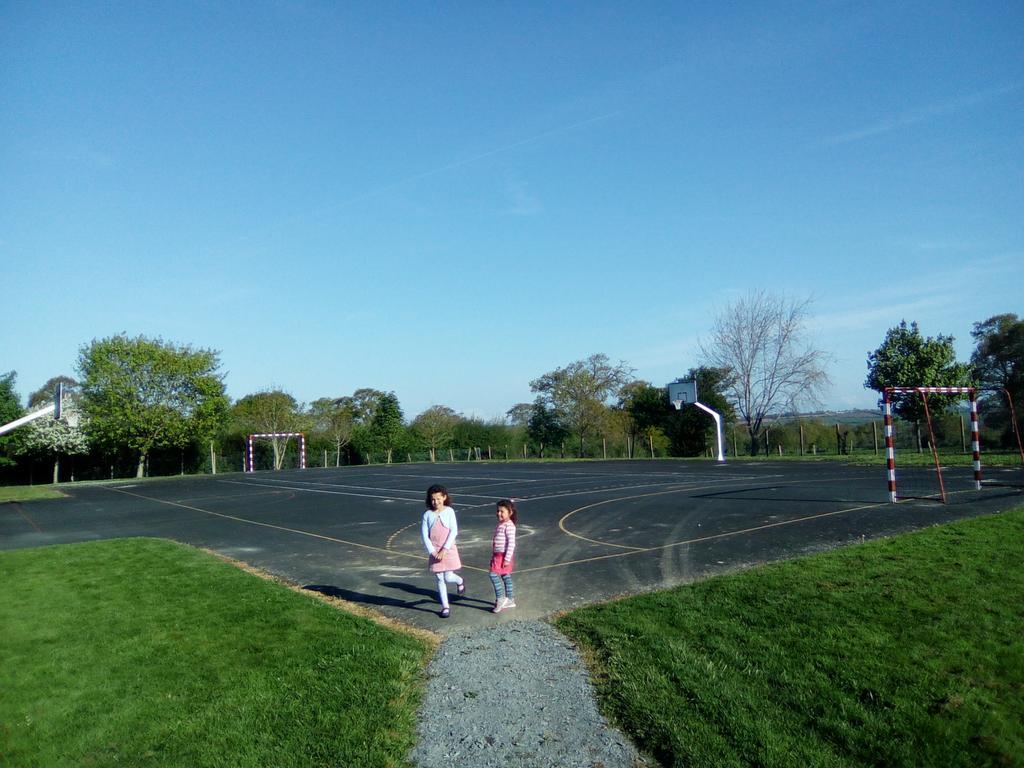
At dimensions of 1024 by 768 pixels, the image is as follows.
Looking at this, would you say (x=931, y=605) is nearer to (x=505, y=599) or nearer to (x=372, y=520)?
(x=505, y=599)

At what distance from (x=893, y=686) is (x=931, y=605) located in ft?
7.07

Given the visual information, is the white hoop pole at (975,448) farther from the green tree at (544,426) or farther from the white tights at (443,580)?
the green tree at (544,426)

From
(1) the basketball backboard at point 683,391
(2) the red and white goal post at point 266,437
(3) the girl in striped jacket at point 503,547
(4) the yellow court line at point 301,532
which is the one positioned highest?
(1) the basketball backboard at point 683,391

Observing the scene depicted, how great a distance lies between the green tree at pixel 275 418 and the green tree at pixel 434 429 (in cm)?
1039

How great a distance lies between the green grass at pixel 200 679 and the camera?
464 centimetres

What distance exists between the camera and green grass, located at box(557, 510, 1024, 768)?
4.33 metres

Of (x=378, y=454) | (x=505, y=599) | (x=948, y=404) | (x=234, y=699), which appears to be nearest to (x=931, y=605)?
(x=505, y=599)

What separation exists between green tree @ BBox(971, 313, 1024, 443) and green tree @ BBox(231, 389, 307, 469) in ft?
164

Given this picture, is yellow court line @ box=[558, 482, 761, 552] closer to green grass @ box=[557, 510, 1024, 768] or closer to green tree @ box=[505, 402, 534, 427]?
green grass @ box=[557, 510, 1024, 768]

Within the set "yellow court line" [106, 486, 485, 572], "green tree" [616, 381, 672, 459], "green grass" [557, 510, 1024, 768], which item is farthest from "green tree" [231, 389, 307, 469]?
"green grass" [557, 510, 1024, 768]

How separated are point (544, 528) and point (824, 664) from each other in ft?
29.2

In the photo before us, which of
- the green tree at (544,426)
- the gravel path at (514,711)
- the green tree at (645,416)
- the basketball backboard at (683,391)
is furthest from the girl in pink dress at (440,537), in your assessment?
the green tree at (544,426)

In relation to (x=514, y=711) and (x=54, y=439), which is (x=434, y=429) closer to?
(x=54, y=439)

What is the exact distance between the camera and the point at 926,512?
13406 mm
